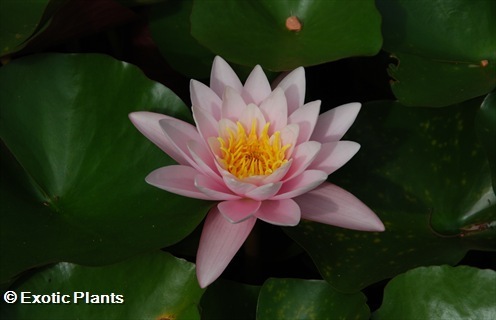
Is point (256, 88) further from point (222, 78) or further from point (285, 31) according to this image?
point (285, 31)

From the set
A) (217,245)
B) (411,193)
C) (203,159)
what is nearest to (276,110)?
(203,159)

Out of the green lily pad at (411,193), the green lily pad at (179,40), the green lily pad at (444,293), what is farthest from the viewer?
the green lily pad at (179,40)

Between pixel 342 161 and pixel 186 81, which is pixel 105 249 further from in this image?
pixel 186 81

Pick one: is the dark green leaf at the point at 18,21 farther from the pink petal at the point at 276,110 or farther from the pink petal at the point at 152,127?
the pink petal at the point at 276,110

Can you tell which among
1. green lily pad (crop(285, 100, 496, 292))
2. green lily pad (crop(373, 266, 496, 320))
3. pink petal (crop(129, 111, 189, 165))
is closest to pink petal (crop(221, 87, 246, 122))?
pink petal (crop(129, 111, 189, 165))

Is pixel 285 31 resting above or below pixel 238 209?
above

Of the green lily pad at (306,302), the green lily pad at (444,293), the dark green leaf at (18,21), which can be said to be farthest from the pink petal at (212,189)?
the dark green leaf at (18,21)

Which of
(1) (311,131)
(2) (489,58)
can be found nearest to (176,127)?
(1) (311,131)

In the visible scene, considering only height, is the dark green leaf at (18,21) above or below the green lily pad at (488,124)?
above
